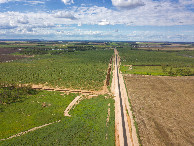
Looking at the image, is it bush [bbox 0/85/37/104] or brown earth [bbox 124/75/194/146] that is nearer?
brown earth [bbox 124/75/194/146]

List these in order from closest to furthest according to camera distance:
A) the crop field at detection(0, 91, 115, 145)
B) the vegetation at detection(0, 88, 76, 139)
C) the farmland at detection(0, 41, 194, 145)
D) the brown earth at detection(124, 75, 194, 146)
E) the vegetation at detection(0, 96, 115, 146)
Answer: the vegetation at detection(0, 96, 115, 146), the crop field at detection(0, 91, 115, 145), the farmland at detection(0, 41, 194, 145), the brown earth at detection(124, 75, 194, 146), the vegetation at detection(0, 88, 76, 139)

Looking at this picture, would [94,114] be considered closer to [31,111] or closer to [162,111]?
[31,111]

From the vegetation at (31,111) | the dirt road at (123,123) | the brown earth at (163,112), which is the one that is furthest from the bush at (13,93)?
the brown earth at (163,112)

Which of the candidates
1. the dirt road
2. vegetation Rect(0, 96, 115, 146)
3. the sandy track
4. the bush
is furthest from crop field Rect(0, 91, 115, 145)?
the bush

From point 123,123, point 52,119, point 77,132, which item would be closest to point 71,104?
point 52,119

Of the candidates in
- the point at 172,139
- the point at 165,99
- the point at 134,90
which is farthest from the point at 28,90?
the point at 165,99

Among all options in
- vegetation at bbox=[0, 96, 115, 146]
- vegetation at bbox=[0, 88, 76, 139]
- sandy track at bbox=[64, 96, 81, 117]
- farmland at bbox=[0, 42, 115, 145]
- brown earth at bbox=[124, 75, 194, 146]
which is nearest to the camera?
vegetation at bbox=[0, 96, 115, 146]

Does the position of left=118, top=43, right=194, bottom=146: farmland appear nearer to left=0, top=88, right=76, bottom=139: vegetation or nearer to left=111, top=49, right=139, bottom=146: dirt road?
left=111, top=49, right=139, bottom=146: dirt road
